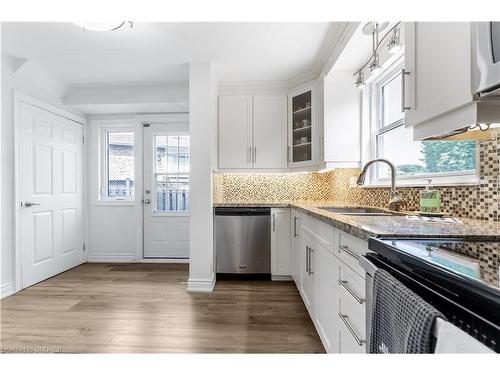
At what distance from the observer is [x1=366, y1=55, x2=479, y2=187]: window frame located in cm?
168

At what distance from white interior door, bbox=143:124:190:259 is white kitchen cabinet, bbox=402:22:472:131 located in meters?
3.38

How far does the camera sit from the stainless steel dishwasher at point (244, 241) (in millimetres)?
3217

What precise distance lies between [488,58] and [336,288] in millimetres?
1200

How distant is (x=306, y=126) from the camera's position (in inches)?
135

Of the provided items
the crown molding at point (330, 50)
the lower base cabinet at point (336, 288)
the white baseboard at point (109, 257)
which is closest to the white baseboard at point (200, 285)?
the lower base cabinet at point (336, 288)

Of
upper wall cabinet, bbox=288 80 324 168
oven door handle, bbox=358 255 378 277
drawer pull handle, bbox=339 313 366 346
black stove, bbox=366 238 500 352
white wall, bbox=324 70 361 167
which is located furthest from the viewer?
upper wall cabinet, bbox=288 80 324 168

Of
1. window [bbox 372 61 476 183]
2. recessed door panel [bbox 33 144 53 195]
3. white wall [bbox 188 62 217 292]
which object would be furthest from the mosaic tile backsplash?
recessed door panel [bbox 33 144 53 195]

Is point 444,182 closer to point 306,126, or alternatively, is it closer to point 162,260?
point 306,126

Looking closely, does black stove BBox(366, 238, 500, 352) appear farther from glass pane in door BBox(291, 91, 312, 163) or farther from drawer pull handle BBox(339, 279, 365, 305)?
glass pane in door BBox(291, 91, 312, 163)

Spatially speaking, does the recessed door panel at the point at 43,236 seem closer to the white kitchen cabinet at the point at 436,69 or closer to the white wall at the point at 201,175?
the white wall at the point at 201,175

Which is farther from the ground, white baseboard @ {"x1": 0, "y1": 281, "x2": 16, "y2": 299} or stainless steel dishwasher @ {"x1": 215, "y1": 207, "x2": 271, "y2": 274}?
stainless steel dishwasher @ {"x1": 215, "y1": 207, "x2": 271, "y2": 274}

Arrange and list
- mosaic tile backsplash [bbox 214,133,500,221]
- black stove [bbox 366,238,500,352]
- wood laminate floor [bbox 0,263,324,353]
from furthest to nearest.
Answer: wood laminate floor [bbox 0,263,324,353], mosaic tile backsplash [bbox 214,133,500,221], black stove [bbox 366,238,500,352]
